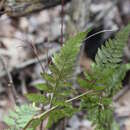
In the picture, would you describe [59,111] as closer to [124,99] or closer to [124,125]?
[124,125]

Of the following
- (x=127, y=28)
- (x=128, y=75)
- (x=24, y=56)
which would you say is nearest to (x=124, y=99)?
(x=128, y=75)

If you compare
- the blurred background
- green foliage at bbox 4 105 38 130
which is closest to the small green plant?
green foliage at bbox 4 105 38 130

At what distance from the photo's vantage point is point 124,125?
3.70 m

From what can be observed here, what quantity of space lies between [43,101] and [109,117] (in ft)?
1.38

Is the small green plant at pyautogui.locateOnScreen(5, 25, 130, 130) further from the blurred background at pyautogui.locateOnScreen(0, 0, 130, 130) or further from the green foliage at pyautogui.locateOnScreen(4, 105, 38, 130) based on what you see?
the blurred background at pyautogui.locateOnScreen(0, 0, 130, 130)

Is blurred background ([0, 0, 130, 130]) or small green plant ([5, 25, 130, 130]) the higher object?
blurred background ([0, 0, 130, 130])

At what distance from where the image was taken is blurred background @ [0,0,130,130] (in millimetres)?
3363

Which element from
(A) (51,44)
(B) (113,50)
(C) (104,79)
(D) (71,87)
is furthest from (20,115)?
(A) (51,44)

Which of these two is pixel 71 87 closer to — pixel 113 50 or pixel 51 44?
pixel 113 50

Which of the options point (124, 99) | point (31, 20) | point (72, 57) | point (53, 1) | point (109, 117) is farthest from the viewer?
point (31, 20)

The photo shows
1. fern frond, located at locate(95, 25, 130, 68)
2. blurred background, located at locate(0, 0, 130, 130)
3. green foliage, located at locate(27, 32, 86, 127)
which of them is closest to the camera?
green foliage, located at locate(27, 32, 86, 127)

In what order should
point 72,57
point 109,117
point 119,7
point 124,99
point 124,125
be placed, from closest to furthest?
point 72,57 → point 109,117 → point 124,125 → point 124,99 → point 119,7

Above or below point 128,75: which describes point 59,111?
below

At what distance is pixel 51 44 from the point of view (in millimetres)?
4754
